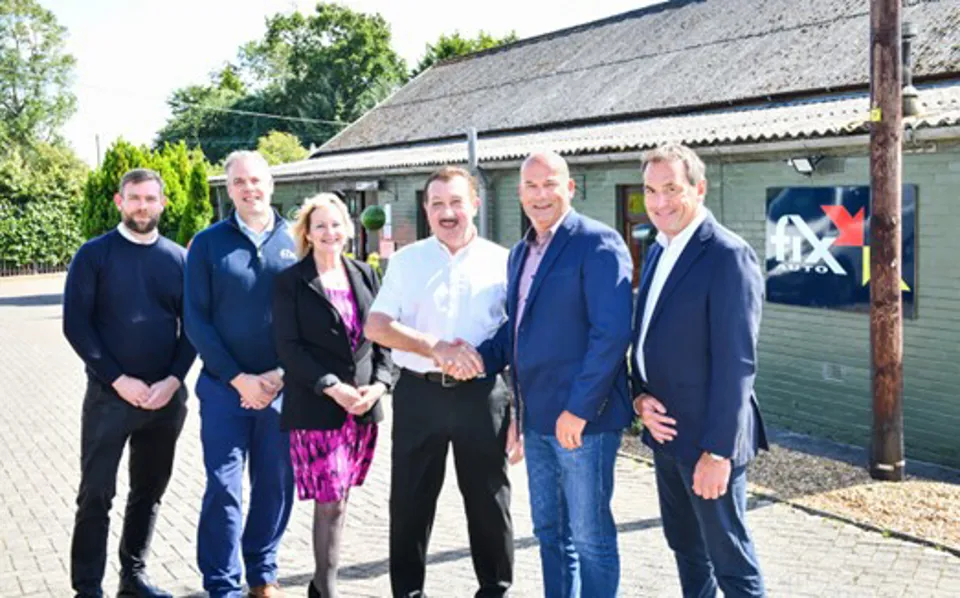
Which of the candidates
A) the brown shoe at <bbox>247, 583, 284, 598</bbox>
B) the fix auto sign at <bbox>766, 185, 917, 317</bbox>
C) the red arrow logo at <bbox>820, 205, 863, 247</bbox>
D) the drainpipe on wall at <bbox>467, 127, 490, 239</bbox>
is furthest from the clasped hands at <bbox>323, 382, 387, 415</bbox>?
the drainpipe on wall at <bbox>467, 127, 490, 239</bbox>

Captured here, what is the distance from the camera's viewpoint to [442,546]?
582 centimetres

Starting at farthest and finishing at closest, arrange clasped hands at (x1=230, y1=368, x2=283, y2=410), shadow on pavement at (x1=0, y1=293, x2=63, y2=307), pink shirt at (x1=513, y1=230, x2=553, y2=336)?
shadow on pavement at (x1=0, y1=293, x2=63, y2=307), clasped hands at (x1=230, y1=368, x2=283, y2=410), pink shirt at (x1=513, y1=230, x2=553, y2=336)

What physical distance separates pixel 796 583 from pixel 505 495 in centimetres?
173

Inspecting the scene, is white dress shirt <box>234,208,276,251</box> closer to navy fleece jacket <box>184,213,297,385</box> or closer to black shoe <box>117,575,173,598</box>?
navy fleece jacket <box>184,213,297,385</box>

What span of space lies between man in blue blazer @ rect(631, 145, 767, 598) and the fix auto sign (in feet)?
17.4

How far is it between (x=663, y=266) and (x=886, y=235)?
4133 millimetres

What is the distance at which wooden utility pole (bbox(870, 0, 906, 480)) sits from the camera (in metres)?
7.18

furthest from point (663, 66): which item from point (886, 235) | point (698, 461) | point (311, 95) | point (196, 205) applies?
point (311, 95)

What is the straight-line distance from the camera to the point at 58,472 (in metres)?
7.84

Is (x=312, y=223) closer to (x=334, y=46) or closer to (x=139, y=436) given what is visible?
(x=139, y=436)

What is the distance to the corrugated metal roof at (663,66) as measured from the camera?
1234 cm

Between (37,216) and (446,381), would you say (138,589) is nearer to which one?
(446,381)

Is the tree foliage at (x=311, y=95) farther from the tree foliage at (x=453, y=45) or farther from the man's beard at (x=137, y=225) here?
the man's beard at (x=137, y=225)

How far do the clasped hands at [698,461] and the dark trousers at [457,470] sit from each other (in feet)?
2.70
